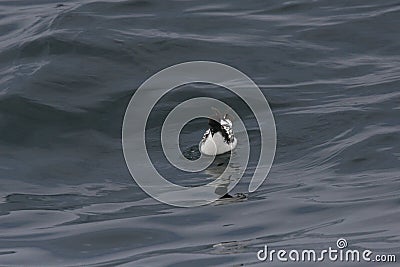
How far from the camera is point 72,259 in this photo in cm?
1094

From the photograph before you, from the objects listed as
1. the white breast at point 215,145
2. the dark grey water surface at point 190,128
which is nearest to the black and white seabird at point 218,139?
the white breast at point 215,145

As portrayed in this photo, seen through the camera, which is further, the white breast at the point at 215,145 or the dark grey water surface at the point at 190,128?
the white breast at the point at 215,145

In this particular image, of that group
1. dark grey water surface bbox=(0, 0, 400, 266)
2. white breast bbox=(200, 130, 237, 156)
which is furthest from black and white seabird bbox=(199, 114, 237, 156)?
dark grey water surface bbox=(0, 0, 400, 266)

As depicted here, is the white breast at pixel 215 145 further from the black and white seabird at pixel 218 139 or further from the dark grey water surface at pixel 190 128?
the dark grey water surface at pixel 190 128

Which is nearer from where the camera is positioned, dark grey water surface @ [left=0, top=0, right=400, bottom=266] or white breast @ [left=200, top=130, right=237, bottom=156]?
dark grey water surface @ [left=0, top=0, right=400, bottom=266]

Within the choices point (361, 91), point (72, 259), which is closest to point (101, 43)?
point (361, 91)

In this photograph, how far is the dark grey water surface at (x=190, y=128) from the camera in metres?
11.3

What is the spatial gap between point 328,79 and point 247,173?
141 inches

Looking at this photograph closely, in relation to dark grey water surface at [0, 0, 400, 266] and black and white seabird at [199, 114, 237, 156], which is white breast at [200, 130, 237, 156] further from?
dark grey water surface at [0, 0, 400, 266]

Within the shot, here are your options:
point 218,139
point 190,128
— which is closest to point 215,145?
point 218,139

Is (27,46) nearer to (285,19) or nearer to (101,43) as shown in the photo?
(101,43)

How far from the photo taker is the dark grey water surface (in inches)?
445

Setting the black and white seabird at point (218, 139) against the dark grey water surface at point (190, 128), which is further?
the black and white seabird at point (218, 139)

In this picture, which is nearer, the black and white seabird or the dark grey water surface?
the dark grey water surface
